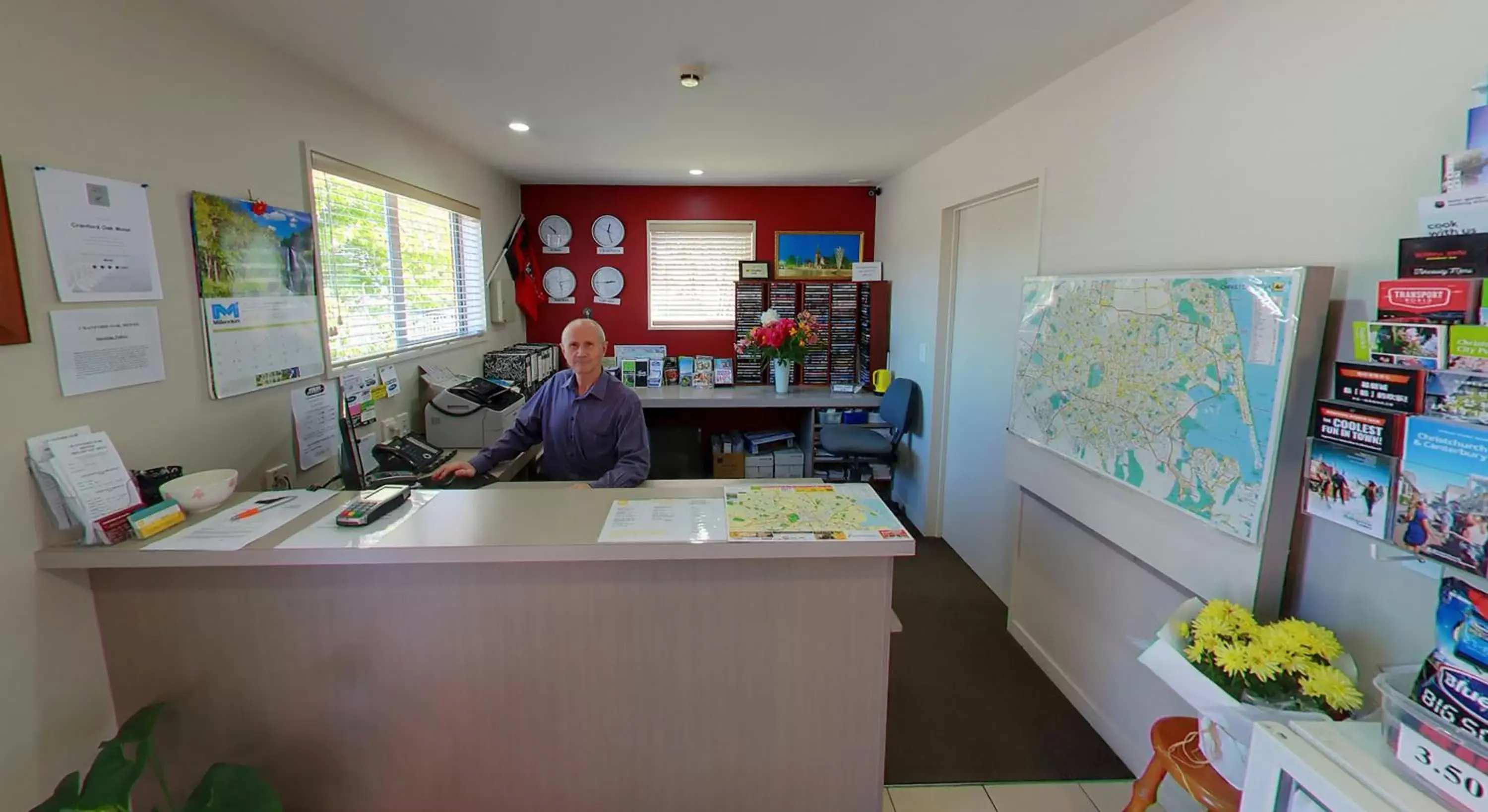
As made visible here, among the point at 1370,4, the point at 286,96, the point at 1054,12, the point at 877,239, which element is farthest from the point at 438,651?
the point at 877,239

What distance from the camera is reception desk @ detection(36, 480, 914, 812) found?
5.17ft

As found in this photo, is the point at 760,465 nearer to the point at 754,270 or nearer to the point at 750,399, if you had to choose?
the point at 750,399

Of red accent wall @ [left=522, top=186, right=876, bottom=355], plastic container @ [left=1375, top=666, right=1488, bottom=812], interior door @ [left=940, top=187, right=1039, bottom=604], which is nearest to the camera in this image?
plastic container @ [left=1375, top=666, right=1488, bottom=812]

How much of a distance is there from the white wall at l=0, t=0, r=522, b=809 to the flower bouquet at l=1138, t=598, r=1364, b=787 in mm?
2618

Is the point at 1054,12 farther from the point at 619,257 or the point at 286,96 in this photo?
the point at 619,257

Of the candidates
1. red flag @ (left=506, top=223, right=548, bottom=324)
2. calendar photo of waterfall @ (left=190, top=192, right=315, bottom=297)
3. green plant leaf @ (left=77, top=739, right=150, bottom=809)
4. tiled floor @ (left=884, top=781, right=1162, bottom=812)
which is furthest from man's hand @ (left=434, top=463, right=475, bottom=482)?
red flag @ (left=506, top=223, right=548, bottom=324)

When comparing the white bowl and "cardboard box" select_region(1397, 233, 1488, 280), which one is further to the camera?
the white bowl

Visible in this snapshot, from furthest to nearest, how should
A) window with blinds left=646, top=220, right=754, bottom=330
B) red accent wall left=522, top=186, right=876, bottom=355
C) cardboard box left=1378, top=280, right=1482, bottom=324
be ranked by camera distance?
window with blinds left=646, top=220, right=754, bottom=330
red accent wall left=522, top=186, right=876, bottom=355
cardboard box left=1378, top=280, right=1482, bottom=324

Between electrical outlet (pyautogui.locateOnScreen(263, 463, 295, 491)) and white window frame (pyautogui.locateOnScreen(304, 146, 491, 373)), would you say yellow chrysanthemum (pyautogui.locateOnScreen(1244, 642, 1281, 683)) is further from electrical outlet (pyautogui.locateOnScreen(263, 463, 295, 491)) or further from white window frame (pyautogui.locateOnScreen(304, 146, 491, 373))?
white window frame (pyautogui.locateOnScreen(304, 146, 491, 373))

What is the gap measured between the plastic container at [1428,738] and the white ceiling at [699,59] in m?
1.78

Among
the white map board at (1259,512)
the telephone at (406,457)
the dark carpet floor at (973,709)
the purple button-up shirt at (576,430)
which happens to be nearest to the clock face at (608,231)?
the purple button-up shirt at (576,430)

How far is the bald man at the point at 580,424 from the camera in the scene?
2574 millimetres

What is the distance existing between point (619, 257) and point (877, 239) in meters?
2.08

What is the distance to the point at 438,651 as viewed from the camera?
5.34 feet
